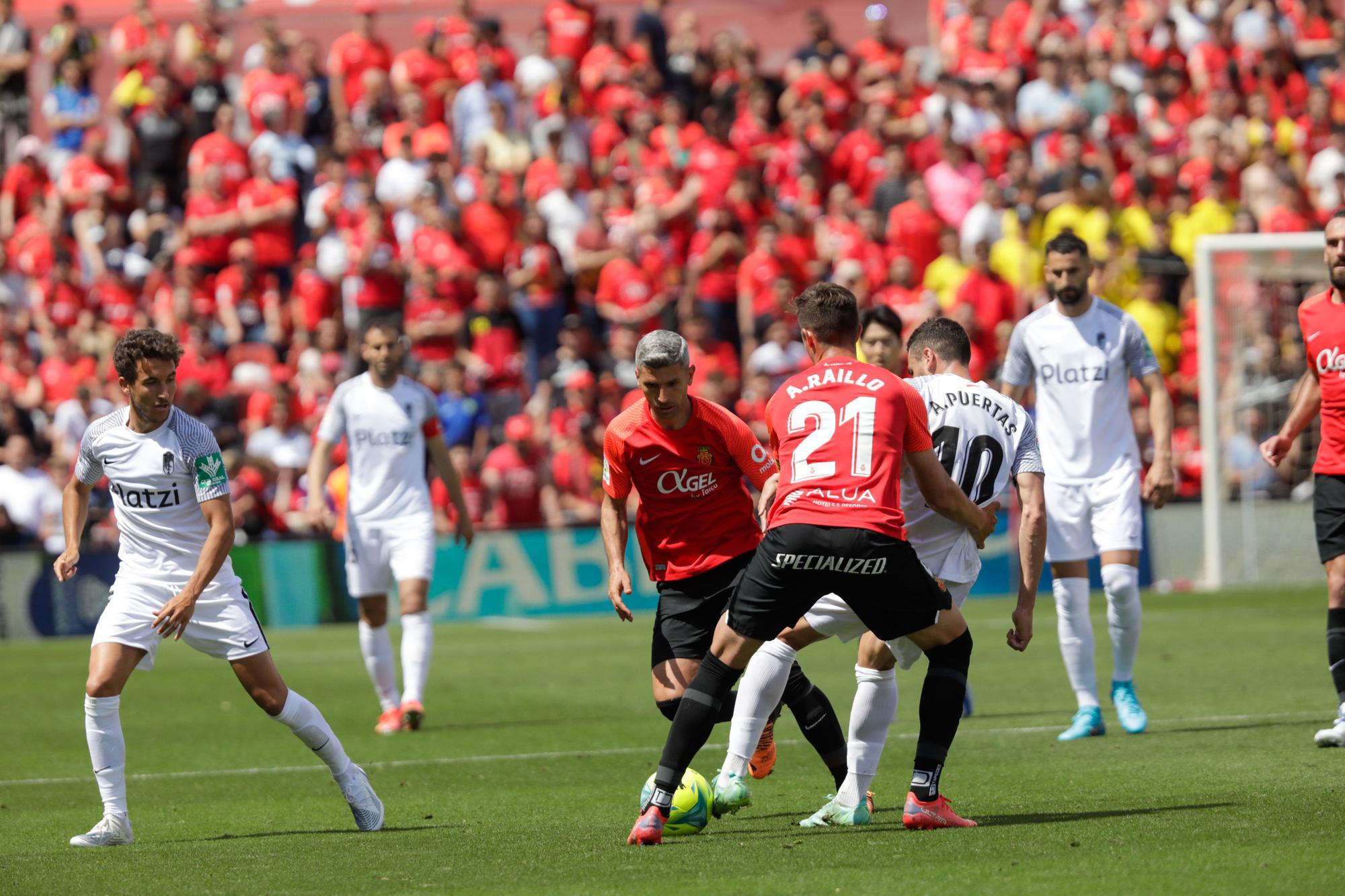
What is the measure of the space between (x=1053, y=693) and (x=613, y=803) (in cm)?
475

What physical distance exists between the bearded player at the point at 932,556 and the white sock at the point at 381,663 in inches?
190

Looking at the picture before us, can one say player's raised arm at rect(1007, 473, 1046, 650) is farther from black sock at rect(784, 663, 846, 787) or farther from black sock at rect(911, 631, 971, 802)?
black sock at rect(784, 663, 846, 787)

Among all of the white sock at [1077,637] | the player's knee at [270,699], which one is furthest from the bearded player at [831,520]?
the white sock at [1077,637]

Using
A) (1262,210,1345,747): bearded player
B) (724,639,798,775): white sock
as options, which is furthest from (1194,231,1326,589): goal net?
(724,639,798,775): white sock

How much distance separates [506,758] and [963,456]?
386cm

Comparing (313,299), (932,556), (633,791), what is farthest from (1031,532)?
(313,299)

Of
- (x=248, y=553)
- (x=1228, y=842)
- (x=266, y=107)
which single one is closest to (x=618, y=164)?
(x=266, y=107)

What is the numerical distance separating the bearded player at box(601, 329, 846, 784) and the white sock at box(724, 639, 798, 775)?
1.01ft

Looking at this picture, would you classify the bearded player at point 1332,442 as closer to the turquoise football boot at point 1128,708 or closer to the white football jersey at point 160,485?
the turquoise football boot at point 1128,708

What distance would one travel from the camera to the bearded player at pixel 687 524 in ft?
24.3

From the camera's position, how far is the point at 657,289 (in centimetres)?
2166

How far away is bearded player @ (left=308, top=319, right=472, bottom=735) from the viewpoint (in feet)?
37.9

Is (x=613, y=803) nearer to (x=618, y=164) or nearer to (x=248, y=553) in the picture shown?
(x=248, y=553)

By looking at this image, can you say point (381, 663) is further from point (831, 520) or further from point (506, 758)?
point (831, 520)
